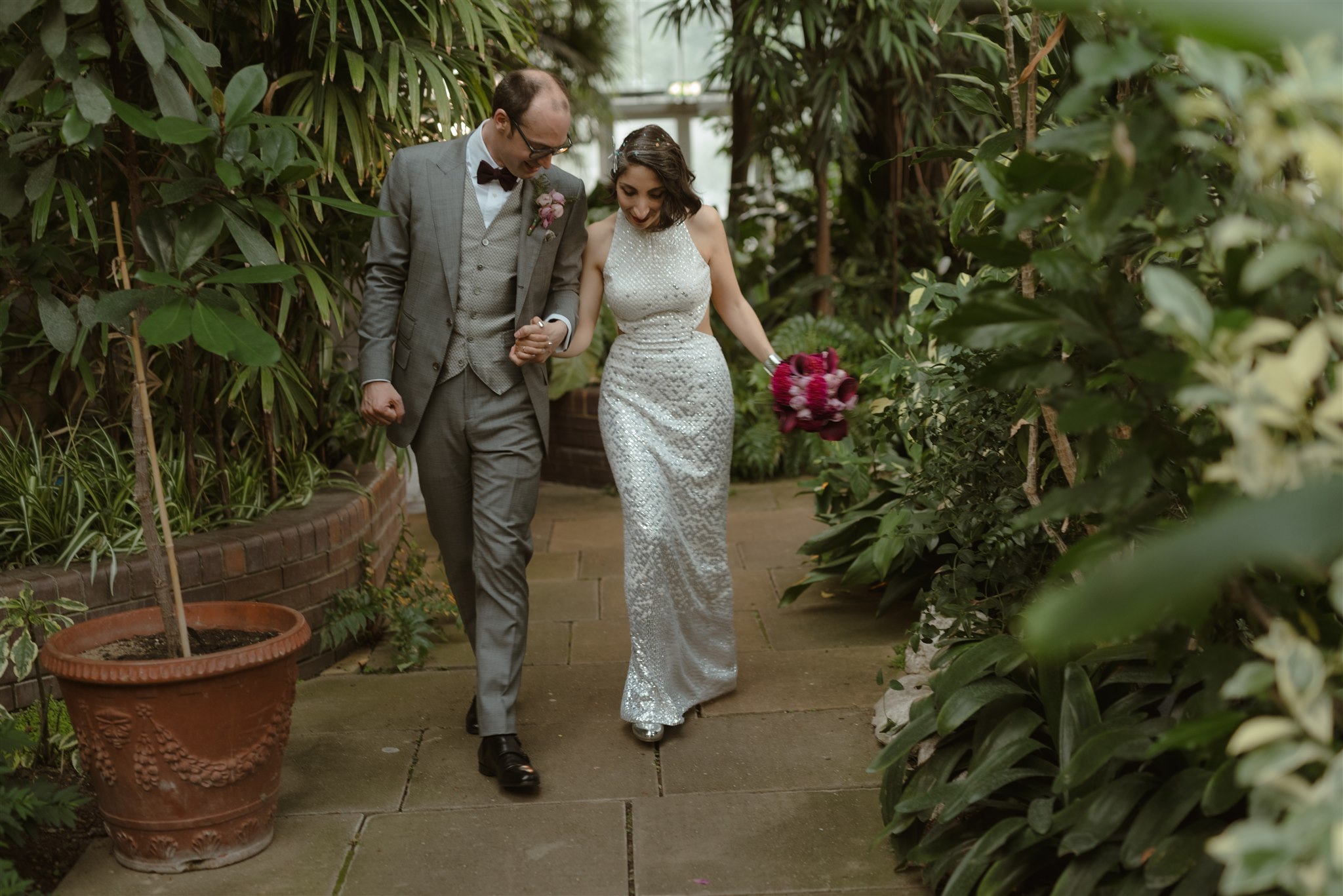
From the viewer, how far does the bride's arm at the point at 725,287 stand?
362 cm

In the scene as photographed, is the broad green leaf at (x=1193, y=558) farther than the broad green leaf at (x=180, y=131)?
No

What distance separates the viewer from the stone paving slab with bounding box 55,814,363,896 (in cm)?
267

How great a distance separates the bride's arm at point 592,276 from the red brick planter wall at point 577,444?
342 cm

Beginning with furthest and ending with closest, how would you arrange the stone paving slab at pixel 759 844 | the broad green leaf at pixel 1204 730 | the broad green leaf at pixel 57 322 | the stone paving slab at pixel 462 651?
the stone paving slab at pixel 462 651 → the broad green leaf at pixel 57 322 → the stone paving slab at pixel 759 844 → the broad green leaf at pixel 1204 730

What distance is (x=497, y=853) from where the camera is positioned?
2818 millimetres

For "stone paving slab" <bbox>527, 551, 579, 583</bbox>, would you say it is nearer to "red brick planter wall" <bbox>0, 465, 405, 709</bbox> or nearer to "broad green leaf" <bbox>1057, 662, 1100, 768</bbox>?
"red brick planter wall" <bbox>0, 465, 405, 709</bbox>

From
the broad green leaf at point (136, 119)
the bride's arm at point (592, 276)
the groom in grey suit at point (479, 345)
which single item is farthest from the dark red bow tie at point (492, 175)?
the broad green leaf at point (136, 119)

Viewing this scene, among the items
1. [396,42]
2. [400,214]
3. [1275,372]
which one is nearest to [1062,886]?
[1275,372]

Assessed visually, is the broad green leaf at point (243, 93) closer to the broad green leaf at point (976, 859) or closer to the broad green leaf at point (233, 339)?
the broad green leaf at point (233, 339)

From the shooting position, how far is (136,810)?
2.71 metres

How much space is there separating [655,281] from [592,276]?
221 millimetres

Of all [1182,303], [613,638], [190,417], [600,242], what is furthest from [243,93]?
[613,638]

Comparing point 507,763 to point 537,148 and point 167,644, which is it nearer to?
point 167,644

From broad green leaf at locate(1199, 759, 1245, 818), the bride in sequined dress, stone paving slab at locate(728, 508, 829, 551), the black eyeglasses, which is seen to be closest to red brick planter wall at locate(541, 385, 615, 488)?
stone paving slab at locate(728, 508, 829, 551)
